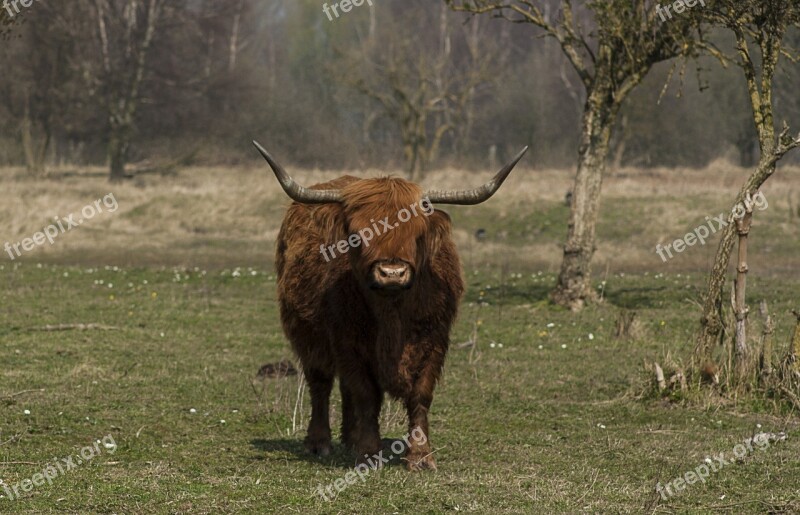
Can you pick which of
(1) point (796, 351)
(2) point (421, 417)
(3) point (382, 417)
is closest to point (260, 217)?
(3) point (382, 417)

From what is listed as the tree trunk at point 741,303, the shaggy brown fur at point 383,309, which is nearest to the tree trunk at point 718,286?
the tree trunk at point 741,303

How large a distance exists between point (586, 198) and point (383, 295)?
1222 centimetres

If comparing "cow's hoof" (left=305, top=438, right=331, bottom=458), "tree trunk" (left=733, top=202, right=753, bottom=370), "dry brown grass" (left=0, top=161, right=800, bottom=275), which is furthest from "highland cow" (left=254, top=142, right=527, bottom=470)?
"dry brown grass" (left=0, top=161, right=800, bottom=275)

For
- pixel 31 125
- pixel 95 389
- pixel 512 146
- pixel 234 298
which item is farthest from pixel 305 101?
pixel 95 389

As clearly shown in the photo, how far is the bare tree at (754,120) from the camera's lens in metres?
12.9

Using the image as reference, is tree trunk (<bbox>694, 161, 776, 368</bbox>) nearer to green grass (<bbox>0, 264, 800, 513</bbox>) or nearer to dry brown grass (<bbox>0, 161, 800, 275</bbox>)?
green grass (<bbox>0, 264, 800, 513</bbox>)

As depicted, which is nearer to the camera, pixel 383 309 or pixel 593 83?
pixel 383 309

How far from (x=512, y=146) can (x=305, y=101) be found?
15.6 m

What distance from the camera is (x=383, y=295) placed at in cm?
922

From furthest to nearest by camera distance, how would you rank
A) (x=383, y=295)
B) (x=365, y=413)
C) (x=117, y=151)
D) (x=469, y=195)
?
(x=117, y=151), (x=365, y=413), (x=469, y=195), (x=383, y=295)

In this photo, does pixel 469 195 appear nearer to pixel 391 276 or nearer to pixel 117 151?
pixel 391 276

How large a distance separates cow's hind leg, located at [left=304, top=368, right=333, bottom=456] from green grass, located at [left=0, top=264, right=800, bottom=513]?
0.93 ft

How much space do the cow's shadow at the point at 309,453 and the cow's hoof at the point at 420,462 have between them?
0.19 m

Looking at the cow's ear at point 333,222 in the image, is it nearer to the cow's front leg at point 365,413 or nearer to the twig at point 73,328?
the cow's front leg at point 365,413
